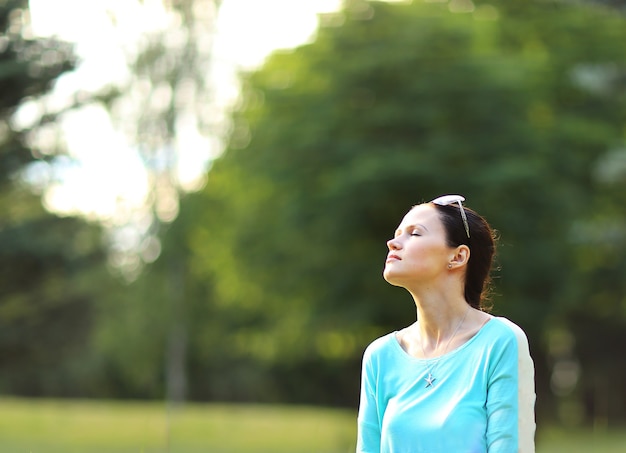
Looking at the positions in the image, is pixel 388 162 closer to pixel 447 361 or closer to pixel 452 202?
pixel 452 202

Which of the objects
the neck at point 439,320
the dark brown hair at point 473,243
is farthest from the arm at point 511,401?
the dark brown hair at point 473,243

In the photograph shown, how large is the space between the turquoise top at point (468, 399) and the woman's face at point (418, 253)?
8.7 inches

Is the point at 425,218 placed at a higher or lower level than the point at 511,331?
higher

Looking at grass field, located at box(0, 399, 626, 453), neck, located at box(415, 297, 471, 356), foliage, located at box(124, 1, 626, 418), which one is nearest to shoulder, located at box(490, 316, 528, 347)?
neck, located at box(415, 297, 471, 356)

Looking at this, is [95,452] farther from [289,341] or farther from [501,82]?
[289,341]

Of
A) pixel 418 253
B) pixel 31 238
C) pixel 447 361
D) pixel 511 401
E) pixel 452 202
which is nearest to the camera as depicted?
pixel 511 401

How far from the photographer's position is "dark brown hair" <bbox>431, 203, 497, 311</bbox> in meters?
3.08

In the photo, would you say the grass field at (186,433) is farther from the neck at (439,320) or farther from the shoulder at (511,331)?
the shoulder at (511,331)

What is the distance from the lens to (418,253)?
9.98 ft

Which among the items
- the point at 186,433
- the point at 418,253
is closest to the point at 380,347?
the point at 418,253

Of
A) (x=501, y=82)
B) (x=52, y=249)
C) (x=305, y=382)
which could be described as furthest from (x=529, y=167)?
(x=305, y=382)

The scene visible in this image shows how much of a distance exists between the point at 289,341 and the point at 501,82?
360 inches

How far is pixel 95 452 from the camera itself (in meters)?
14.2

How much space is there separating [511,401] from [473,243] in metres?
0.53
